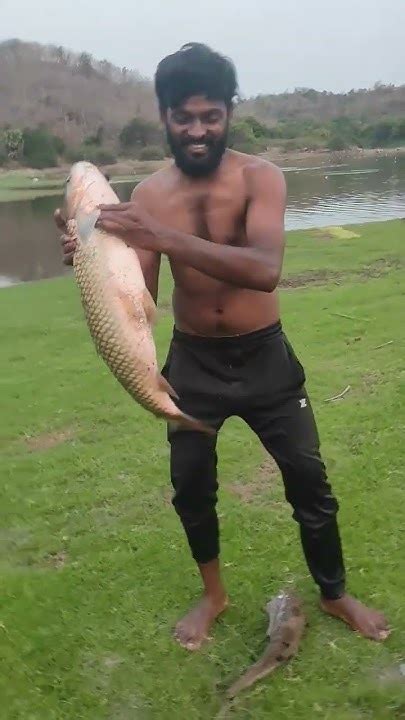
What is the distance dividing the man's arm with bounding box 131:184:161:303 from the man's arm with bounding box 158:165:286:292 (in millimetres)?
374

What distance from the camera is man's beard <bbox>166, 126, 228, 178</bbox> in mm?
2508

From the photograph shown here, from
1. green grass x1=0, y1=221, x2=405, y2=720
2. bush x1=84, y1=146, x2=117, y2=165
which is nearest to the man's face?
green grass x1=0, y1=221, x2=405, y2=720

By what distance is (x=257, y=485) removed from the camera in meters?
4.43

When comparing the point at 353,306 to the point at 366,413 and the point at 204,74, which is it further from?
the point at 204,74

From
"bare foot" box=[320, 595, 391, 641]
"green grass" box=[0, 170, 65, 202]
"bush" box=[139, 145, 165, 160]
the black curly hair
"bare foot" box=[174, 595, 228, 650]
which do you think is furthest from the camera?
"bush" box=[139, 145, 165, 160]

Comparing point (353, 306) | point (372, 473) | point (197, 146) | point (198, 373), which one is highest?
point (197, 146)

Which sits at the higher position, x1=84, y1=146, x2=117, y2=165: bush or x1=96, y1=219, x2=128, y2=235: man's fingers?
x1=96, y1=219, x2=128, y2=235: man's fingers

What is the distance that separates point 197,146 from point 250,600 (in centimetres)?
188

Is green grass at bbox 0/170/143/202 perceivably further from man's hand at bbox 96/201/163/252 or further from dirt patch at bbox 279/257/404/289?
man's hand at bbox 96/201/163/252

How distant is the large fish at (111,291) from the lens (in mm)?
2270

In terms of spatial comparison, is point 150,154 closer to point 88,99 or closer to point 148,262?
point 88,99

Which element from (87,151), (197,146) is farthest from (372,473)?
(87,151)

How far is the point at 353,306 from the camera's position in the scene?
8461 millimetres

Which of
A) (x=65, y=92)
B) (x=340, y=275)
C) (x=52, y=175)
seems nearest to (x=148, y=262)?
(x=340, y=275)
